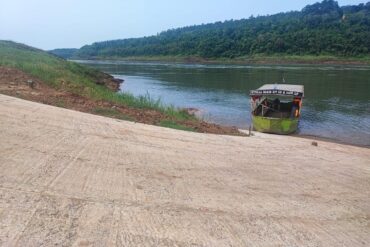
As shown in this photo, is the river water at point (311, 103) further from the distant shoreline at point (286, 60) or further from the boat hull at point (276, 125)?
the distant shoreline at point (286, 60)

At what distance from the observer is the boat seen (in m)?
22.0

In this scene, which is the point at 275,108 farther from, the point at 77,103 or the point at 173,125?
the point at 77,103

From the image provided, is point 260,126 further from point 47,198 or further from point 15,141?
point 47,198

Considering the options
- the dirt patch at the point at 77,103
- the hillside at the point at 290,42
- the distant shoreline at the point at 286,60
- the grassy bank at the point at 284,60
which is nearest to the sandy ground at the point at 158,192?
the dirt patch at the point at 77,103

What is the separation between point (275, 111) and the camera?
1057 inches

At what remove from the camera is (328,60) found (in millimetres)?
94938

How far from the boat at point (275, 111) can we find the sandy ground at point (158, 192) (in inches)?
428

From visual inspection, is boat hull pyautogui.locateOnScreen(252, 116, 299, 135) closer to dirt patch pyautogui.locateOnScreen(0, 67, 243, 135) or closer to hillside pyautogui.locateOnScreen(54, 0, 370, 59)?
dirt patch pyautogui.locateOnScreen(0, 67, 243, 135)

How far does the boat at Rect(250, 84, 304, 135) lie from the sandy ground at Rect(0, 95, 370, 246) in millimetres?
10872

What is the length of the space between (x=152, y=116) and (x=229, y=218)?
955 cm

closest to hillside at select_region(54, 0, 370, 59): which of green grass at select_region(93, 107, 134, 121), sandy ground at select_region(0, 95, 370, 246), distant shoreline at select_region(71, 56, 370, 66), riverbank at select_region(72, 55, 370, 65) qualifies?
riverbank at select_region(72, 55, 370, 65)

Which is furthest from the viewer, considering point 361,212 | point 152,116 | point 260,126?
point 260,126

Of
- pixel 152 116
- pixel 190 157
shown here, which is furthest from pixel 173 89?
pixel 190 157

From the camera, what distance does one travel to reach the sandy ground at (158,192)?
5562mm
